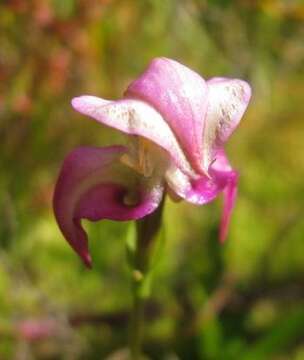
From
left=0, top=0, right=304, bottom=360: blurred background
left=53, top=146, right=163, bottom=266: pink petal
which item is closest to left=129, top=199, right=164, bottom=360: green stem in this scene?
left=53, top=146, right=163, bottom=266: pink petal

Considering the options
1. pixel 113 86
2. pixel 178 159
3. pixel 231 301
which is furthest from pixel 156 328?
pixel 178 159

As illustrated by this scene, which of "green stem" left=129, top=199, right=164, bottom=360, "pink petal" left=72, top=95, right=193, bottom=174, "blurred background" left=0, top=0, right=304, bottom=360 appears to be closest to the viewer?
"pink petal" left=72, top=95, right=193, bottom=174

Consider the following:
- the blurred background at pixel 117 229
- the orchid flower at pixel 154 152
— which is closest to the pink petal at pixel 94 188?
the orchid flower at pixel 154 152

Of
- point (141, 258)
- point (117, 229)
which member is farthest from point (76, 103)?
point (117, 229)

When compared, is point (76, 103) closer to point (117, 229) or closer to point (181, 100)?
point (181, 100)

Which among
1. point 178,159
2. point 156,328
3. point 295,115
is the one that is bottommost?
point 156,328

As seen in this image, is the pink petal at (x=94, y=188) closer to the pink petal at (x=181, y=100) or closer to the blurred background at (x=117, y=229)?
the pink petal at (x=181, y=100)

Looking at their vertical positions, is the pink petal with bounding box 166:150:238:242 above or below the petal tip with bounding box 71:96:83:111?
below

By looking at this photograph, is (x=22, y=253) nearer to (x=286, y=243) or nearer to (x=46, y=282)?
(x=46, y=282)

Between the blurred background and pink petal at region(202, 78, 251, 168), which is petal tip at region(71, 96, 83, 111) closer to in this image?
pink petal at region(202, 78, 251, 168)
